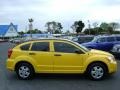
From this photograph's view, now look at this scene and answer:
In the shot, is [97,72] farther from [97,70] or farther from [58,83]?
[58,83]

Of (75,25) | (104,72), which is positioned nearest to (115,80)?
(104,72)

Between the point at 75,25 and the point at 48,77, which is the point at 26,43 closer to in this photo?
the point at 48,77

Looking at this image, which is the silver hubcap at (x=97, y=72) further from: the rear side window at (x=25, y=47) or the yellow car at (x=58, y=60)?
the rear side window at (x=25, y=47)

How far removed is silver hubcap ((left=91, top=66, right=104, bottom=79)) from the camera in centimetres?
1195

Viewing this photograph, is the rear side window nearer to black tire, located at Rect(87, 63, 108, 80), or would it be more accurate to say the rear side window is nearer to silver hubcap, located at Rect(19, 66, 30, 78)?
silver hubcap, located at Rect(19, 66, 30, 78)

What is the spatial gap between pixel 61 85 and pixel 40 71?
150 cm

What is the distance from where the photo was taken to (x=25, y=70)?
1226 centimetres

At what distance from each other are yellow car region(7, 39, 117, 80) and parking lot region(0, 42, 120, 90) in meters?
0.34

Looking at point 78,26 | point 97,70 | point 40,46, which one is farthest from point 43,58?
point 78,26

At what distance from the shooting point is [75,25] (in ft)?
467

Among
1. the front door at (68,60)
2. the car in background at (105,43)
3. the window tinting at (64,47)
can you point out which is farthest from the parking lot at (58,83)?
the car in background at (105,43)

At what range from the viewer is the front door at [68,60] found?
12.0 metres

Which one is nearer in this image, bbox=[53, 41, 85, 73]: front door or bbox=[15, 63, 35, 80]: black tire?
bbox=[53, 41, 85, 73]: front door

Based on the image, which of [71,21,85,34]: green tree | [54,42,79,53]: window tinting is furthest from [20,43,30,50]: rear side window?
[71,21,85,34]: green tree
